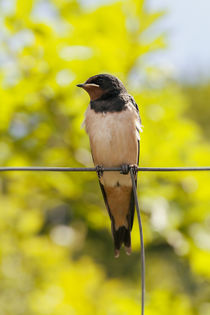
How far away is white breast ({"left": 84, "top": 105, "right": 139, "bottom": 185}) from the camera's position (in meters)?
2.20

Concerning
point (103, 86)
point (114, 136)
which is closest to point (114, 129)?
point (114, 136)

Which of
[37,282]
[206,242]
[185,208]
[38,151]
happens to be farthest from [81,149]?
[37,282]

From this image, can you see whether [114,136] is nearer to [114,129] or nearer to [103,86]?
[114,129]

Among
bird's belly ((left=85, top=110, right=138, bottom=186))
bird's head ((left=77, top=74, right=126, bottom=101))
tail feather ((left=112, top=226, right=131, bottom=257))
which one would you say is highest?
bird's head ((left=77, top=74, right=126, bottom=101))

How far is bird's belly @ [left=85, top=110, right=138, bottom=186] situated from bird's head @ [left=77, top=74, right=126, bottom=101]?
5.2 inches

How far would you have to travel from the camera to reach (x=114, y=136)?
86.9 inches

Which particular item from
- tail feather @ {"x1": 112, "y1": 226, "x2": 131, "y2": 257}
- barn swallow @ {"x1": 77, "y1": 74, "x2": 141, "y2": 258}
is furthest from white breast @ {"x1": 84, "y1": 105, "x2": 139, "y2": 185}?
tail feather @ {"x1": 112, "y1": 226, "x2": 131, "y2": 257}

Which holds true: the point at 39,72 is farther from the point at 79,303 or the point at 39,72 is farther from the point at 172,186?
the point at 79,303

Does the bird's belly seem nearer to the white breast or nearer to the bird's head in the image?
the white breast

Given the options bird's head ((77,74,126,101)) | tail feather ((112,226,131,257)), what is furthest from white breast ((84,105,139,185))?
tail feather ((112,226,131,257))

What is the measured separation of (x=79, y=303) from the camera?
3182 millimetres

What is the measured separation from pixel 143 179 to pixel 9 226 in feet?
3.59

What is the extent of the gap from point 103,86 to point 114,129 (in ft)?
0.78

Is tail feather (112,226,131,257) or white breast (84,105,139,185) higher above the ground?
white breast (84,105,139,185)
